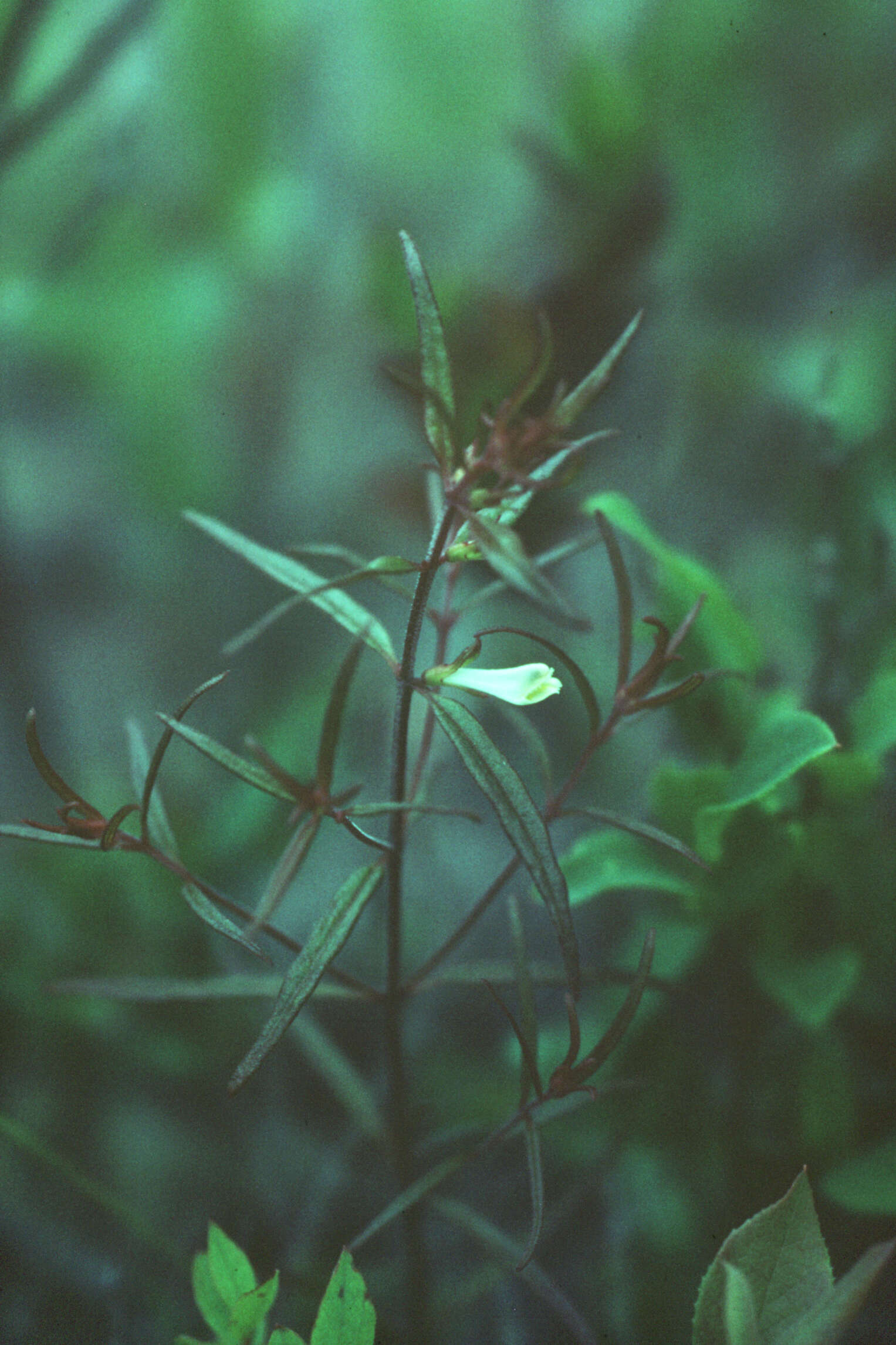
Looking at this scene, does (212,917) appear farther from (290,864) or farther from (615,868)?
(615,868)

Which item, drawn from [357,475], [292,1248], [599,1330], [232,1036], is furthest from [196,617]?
[599,1330]

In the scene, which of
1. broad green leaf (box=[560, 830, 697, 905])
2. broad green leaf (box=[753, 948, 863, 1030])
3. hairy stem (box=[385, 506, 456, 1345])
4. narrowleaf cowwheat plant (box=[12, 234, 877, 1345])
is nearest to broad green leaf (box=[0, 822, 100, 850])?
narrowleaf cowwheat plant (box=[12, 234, 877, 1345])

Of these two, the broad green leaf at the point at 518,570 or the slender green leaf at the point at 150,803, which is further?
the slender green leaf at the point at 150,803

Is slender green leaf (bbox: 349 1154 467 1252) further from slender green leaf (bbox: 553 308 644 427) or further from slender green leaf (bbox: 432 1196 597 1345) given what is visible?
slender green leaf (bbox: 553 308 644 427)

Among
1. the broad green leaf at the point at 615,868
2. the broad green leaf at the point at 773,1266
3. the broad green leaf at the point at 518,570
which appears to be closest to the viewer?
the broad green leaf at the point at 518,570

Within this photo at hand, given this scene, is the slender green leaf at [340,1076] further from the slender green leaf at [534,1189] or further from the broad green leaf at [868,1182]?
the broad green leaf at [868,1182]

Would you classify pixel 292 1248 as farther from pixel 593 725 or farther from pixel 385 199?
pixel 385 199

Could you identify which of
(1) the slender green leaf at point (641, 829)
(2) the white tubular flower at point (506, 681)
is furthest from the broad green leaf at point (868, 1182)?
(2) the white tubular flower at point (506, 681)

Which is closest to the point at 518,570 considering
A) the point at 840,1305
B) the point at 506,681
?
the point at 506,681
